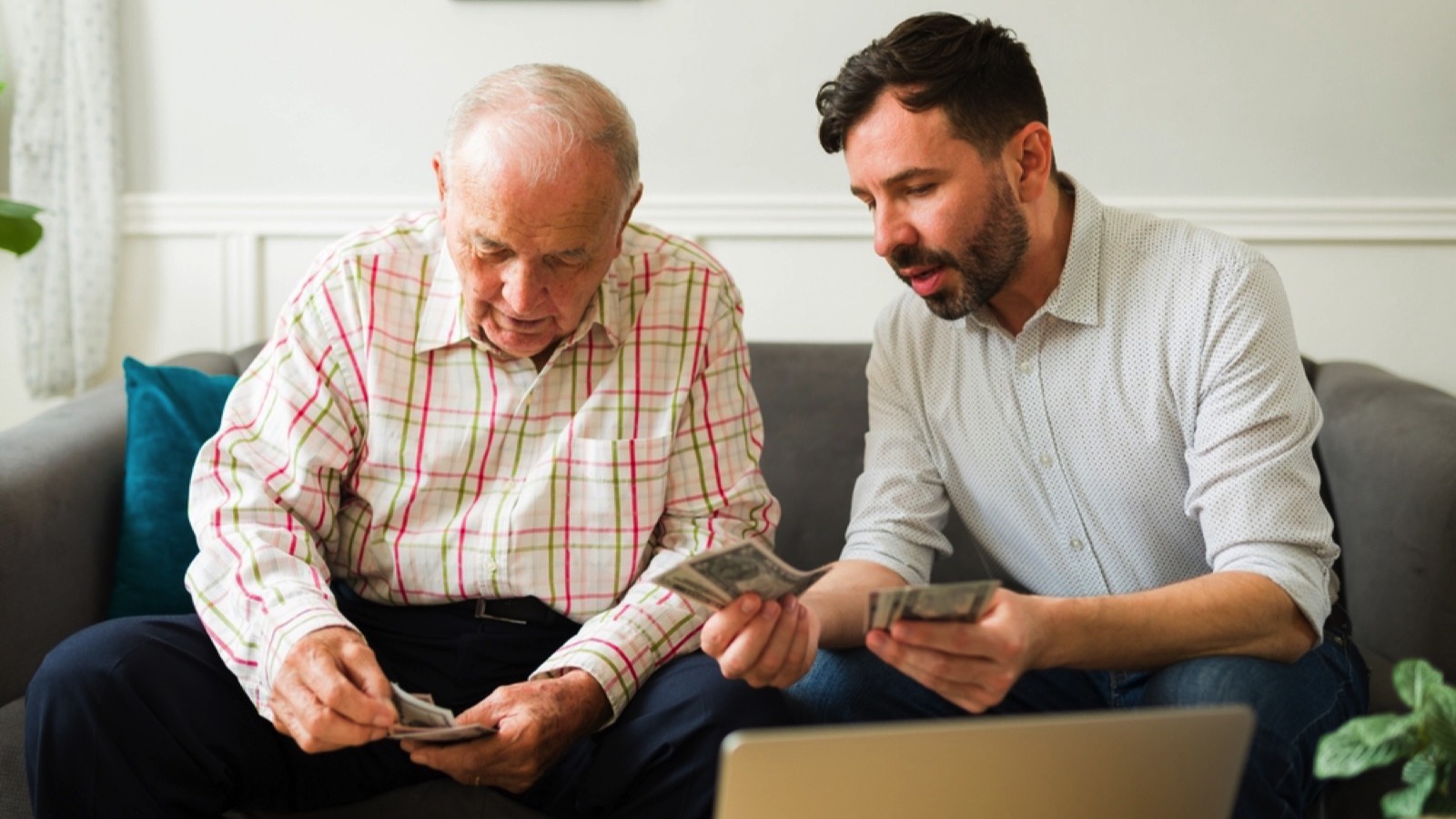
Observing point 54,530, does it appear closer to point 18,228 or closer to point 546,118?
point 18,228

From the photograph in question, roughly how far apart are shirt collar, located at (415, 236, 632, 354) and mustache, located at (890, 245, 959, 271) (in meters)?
0.38

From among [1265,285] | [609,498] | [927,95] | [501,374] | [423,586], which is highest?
[927,95]

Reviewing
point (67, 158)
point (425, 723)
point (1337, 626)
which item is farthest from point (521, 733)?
point (67, 158)

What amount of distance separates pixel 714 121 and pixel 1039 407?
108cm

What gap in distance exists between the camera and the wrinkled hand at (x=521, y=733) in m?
1.50

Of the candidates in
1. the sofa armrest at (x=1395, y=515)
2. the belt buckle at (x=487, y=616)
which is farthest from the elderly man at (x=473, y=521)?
the sofa armrest at (x=1395, y=515)

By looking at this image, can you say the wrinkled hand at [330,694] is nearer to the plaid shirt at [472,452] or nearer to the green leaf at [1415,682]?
the plaid shirt at [472,452]

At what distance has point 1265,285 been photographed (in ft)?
5.63

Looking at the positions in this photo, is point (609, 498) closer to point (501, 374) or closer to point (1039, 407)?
point (501, 374)

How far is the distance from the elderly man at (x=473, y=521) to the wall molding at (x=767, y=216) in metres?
0.70

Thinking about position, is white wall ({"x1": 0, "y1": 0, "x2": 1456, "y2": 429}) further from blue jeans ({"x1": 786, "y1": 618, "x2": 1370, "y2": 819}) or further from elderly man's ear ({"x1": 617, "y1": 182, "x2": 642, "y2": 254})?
blue jeans ({"x1": 786, "y1": 618, "x2": 1370, "y2": 819})

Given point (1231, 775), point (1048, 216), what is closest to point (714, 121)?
point (1048, 216)

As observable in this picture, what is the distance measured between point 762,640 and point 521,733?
0.96 ft

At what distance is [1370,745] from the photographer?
0.97m
